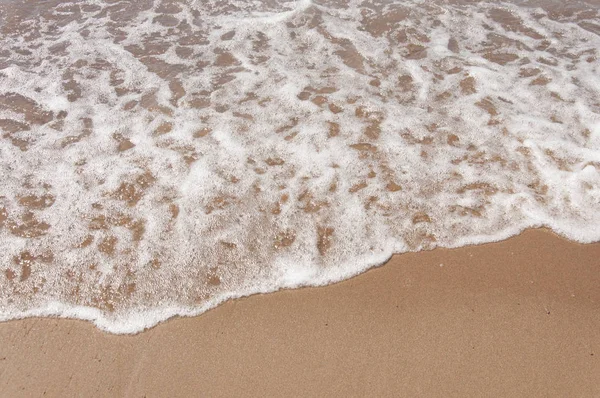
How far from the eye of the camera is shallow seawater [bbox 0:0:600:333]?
3293 millimetres

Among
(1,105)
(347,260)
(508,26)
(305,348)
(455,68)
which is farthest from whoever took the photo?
(508,26)

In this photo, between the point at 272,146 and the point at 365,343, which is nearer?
the point at 365,343

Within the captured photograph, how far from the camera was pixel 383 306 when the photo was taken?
2988 mm

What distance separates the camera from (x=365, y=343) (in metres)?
2.79

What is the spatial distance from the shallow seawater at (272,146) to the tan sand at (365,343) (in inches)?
6.5

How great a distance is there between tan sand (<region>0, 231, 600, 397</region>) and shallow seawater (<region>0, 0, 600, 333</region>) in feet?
0.54

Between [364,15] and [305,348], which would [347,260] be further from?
[364,15]

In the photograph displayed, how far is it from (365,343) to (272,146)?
79.1 inches

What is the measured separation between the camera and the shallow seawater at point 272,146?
3293 millimetres

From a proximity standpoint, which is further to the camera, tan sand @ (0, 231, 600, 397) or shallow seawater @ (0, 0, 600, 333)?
shallow seawater @ (0, 0, 600, 333)

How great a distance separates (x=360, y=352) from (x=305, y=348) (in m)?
0.31

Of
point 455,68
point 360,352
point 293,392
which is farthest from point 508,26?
point 293,392

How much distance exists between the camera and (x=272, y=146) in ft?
13.8

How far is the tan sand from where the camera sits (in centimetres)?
263
